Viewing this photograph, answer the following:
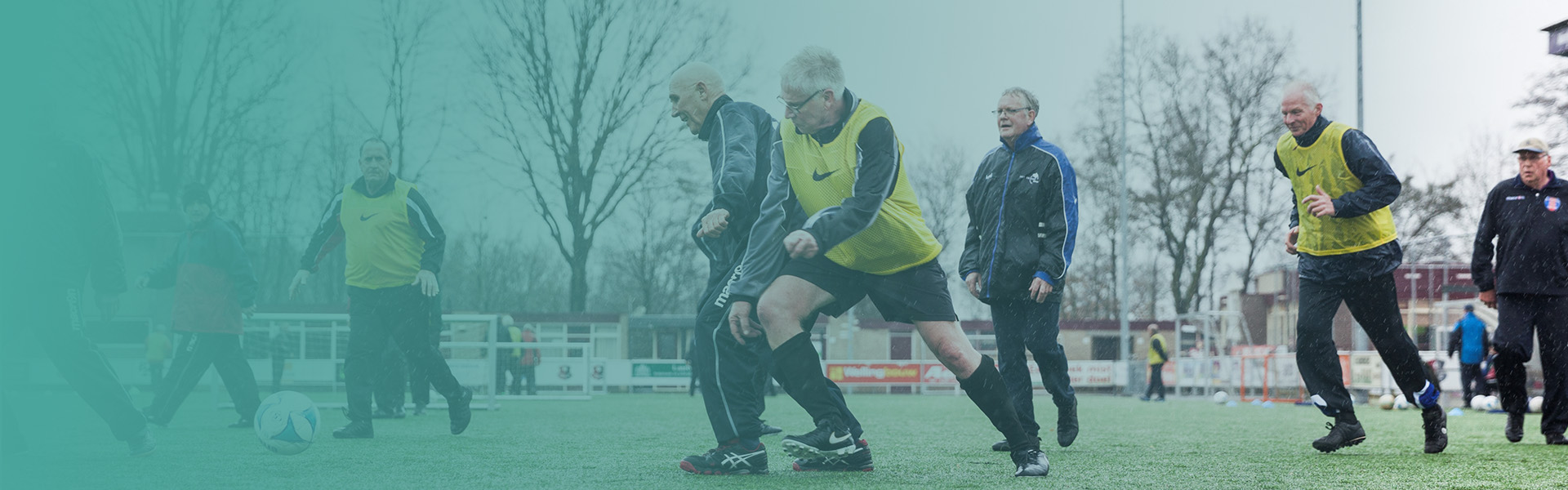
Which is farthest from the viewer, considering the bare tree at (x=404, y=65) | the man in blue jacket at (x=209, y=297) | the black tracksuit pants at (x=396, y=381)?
the bare tree at (x=404, y=65)

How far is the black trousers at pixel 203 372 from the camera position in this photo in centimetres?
809

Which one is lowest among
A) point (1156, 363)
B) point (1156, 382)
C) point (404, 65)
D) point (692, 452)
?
point (1156, 382)

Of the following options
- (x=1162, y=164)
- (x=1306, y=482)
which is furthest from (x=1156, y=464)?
(x=1162, y=164)

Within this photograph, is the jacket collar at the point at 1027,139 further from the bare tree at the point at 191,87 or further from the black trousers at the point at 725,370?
the bare tree at the point at 191,87

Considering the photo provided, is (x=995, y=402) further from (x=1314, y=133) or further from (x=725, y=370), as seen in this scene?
(x=1314, y=133)

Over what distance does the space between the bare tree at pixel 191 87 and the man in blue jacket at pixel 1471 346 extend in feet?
53.6

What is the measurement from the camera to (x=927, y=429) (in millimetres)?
8906

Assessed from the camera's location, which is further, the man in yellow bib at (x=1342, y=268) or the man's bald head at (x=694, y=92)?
the man in yellow bib at (x=1342, y=268)

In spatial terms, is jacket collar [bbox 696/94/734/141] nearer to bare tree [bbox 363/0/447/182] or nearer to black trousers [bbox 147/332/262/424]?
black trousers [bbox 147/332/262/424]

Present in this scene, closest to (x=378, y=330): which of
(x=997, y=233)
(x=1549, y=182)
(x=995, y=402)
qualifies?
(x=997, y=233)

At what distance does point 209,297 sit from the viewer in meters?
8.55

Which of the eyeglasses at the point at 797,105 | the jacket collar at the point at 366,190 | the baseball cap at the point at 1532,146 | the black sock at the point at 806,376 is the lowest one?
the black sock at the point at 806,376

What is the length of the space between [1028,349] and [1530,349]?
302cm

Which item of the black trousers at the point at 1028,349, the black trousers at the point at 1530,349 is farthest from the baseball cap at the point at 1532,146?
the black trousers at the point at 1028,349
